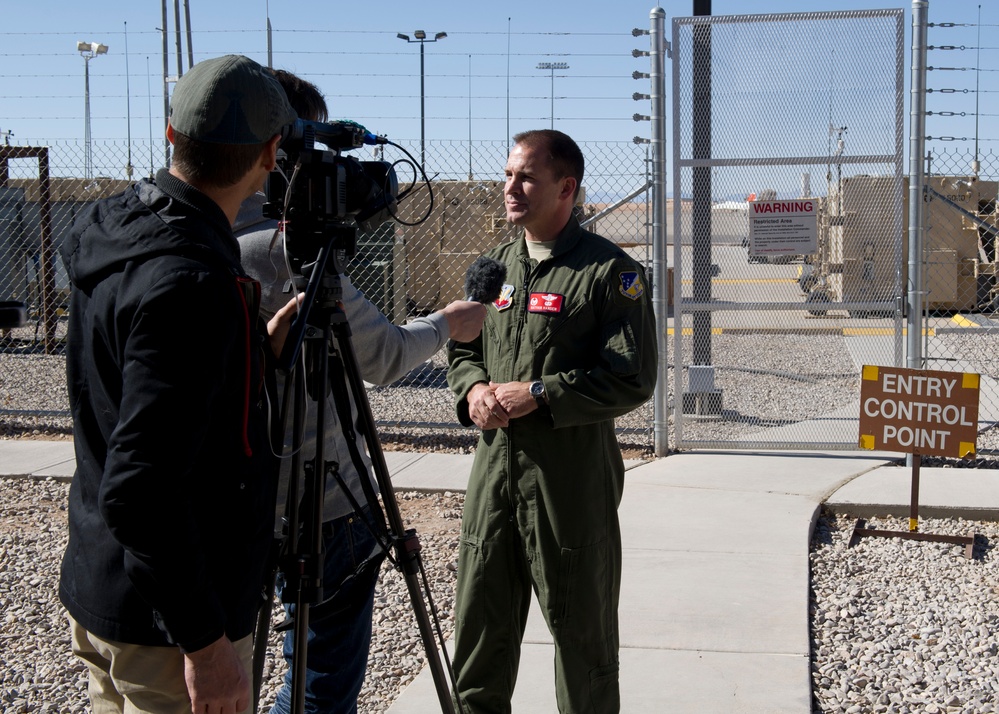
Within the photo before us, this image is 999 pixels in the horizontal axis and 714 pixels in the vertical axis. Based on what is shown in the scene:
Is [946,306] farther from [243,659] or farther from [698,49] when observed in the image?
[243,659]

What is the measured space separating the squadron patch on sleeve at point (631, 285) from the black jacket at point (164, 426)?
4.58ft

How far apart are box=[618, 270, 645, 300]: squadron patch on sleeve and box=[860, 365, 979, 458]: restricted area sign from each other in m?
3.08

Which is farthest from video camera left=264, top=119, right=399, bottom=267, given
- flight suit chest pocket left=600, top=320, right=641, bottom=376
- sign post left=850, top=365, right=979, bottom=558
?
sign post left=850, top=365, right=979, bottom=558

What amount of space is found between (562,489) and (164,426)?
1522mm

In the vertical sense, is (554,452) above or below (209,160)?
below

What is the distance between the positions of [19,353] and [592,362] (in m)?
10.9

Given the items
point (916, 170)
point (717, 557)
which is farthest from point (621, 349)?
point (916, 170)

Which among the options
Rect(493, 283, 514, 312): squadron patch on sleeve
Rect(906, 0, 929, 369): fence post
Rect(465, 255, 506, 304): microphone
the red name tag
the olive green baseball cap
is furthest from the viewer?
Rect(906, 0, 929, 369): fence post

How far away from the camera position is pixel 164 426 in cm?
163

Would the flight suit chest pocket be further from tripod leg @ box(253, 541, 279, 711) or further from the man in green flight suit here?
tripod leg @ box(253, 541, 279, 711)

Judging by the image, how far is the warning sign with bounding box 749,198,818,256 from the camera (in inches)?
247

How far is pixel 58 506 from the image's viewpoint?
6191 mm

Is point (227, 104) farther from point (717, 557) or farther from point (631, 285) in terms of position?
point (717, 557)

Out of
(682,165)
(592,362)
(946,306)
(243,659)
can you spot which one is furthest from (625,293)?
(946,306)
